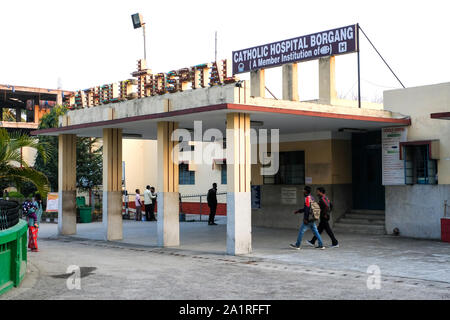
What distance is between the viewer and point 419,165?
17703 millimetres

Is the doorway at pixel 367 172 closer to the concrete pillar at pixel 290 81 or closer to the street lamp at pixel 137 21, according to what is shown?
the concrete pillar at pixel 290 81

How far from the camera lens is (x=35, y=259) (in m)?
13.9

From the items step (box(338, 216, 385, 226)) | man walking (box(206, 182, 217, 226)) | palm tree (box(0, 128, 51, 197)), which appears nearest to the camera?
palm tree (box(0, 128, 51, 197))

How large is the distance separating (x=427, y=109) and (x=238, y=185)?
680 cm

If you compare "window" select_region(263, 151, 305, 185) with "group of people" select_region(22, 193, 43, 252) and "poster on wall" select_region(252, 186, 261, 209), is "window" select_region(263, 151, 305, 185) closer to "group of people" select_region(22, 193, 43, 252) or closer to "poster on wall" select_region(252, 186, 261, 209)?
"poster on wall" select_region(252, 186, 261, 209)

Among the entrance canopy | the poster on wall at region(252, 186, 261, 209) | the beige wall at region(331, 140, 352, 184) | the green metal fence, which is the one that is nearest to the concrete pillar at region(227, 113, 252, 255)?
the entrance canopy

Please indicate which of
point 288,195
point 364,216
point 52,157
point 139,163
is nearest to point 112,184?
point 288,195

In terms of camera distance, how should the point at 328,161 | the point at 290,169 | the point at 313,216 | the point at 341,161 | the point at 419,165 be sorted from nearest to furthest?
the point at 313,216, the point at 419,165, the point at 328,161, the point at 341,161, the point at 290,169

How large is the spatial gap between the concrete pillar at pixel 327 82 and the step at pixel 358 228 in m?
4.27

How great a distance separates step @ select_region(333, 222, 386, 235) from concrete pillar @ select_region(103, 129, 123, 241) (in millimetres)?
7362

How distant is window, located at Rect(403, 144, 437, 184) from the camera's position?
679 inches

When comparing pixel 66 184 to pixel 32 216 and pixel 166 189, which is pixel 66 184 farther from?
pixel 166 189
